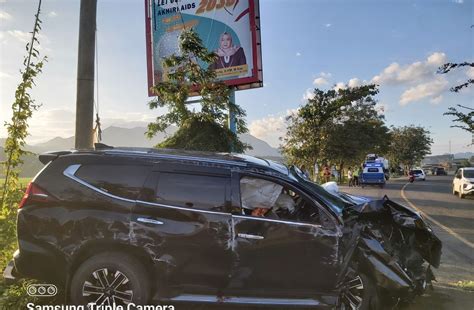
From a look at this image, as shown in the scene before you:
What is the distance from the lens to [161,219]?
4.28m

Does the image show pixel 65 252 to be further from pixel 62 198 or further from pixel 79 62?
pixel 79 62

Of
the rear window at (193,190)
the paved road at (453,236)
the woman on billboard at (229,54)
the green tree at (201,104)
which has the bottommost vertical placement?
the paved road at (453,236)

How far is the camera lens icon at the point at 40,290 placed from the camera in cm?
454

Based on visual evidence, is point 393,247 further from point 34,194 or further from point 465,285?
point 34,194

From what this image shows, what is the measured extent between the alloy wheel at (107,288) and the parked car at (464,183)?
21505 millimetres

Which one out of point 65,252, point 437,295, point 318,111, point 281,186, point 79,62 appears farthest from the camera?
point 318,111

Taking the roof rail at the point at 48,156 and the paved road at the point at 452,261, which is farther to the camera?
the paved road at the point at 452,261

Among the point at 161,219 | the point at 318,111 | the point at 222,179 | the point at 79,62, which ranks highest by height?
the point at 318,111

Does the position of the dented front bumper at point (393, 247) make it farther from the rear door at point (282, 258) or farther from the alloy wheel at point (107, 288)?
the alloy wheel at point (107, 288)

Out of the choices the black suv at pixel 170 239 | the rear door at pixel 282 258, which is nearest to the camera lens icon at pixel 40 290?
the black suv at pixel 170 239

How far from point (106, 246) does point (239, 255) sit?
136 centimetres

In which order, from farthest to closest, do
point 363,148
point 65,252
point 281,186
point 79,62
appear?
point 363,148 < point 79,62 < point 281,186 < point 65,252

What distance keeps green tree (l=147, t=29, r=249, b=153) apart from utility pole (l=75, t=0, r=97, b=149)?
269cm

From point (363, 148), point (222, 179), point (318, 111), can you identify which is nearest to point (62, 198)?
point (222, 179)
